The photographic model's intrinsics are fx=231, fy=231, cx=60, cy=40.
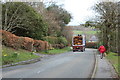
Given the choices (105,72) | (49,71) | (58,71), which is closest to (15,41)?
(49,71)

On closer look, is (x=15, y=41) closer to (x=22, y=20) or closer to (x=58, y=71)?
(x=22, y=20)

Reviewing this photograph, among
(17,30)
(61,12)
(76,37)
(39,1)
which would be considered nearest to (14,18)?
(17,30)

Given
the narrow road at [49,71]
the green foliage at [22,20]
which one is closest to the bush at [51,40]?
the green foliage at [22,20]

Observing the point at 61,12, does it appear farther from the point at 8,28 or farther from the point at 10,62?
the point at 10,62

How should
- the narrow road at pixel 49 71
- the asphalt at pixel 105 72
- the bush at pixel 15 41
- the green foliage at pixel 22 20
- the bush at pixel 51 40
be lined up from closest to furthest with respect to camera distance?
the narrow road at pixel 49 71, the asphalt at pixel 105 72, the bush at pixel 15 41, the green foliage at pixel 22 20, the bush at pixel 51 40

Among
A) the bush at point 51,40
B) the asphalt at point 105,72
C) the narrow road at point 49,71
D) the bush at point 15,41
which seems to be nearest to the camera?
the narrow road at point 49,71

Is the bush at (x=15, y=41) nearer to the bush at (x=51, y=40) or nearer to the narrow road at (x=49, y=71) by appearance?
the narrow road at (x=49, y=71)

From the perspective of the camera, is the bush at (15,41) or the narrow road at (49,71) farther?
the bush at (15,41)

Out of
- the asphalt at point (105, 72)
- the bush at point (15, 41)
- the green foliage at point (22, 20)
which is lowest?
the asphalt at point (105, 72)

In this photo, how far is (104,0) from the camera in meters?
36.4

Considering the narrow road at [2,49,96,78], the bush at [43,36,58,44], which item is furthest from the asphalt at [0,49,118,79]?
the bush at [43,36,58,44]

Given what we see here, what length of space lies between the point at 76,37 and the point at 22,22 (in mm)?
17230

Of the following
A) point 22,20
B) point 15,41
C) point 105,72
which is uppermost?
point 22,20

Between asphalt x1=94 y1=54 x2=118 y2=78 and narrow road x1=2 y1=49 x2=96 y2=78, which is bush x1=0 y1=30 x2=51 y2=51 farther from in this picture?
asphalt x1=94 y1=54 x2=118 y2=78
